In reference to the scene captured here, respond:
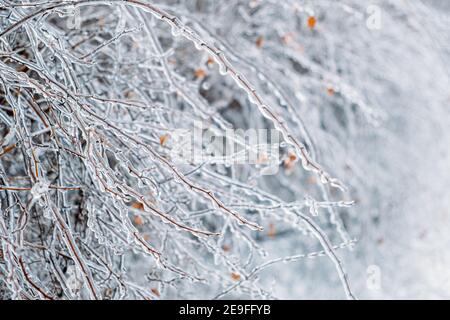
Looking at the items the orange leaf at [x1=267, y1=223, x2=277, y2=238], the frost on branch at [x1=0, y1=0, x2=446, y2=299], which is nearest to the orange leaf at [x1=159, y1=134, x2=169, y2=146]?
the frost on branch at [x1=0, y1=0, x2=446, y2=299]

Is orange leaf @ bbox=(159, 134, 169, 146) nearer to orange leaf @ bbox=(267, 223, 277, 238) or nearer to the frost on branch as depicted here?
the frost on branch

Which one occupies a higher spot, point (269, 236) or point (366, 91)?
point (366, 91)

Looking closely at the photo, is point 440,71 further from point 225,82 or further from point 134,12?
point 134,12

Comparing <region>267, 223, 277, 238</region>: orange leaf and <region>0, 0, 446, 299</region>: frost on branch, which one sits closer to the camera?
<region>0, 0, 446, 299</region>: frost on branch

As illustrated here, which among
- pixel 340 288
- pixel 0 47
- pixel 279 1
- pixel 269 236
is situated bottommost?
pixel 340 288

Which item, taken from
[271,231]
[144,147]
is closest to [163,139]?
[144,147]

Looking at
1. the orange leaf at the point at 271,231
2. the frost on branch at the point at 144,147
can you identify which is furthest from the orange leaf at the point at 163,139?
the orange leaf at the point at 271,231

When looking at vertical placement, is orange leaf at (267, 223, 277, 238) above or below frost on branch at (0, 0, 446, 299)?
below

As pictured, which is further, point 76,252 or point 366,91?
point 366,91
